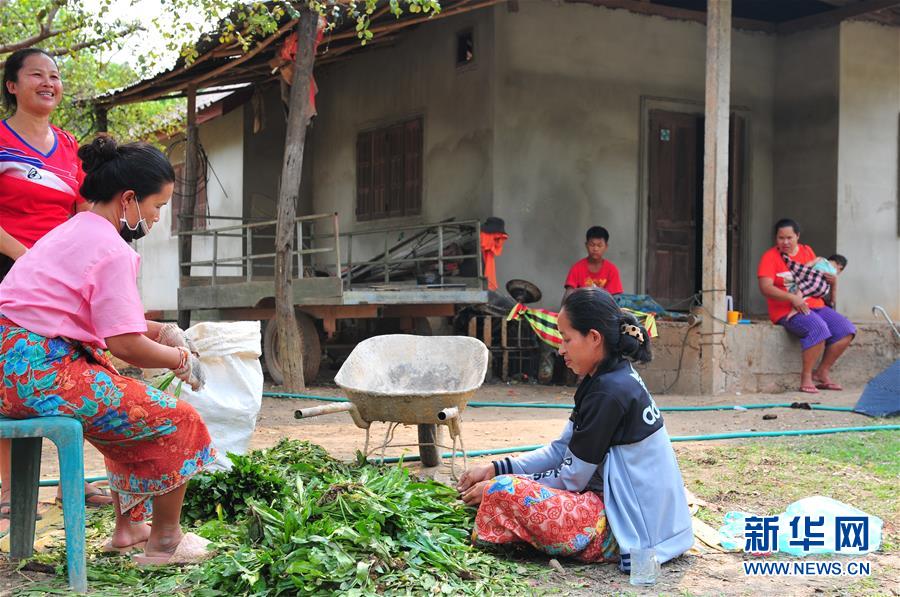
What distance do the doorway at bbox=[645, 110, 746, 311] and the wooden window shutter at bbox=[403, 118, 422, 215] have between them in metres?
2.84

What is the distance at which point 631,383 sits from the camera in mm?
3398

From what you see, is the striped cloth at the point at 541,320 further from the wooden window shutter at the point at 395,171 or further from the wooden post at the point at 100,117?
the wooden post at the point at 100,117

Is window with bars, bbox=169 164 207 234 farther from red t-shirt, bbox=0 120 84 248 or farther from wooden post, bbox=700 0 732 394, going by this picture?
red t-shirt, bbox=0 120 84 248

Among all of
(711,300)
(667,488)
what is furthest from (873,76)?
(667,488)

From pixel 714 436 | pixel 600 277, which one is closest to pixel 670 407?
pixel 714 436

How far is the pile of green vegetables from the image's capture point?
2996mm

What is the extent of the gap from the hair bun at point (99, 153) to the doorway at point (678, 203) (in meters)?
8.90

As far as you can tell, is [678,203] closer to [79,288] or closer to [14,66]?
[14,66]

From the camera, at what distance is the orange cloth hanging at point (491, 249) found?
9875 millimetres

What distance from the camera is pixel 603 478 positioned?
11.4ft

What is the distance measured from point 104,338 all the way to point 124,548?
0.93 m

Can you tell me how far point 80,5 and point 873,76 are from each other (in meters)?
9.18

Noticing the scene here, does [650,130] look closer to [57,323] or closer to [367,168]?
[367,168]

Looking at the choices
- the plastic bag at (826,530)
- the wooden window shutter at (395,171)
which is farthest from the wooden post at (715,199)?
the plastic bag at (826,530)
